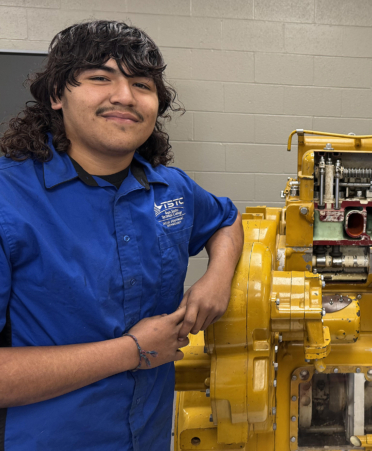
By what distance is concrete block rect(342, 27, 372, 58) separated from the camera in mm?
2875

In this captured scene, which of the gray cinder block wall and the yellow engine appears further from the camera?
the gray cinder block wall

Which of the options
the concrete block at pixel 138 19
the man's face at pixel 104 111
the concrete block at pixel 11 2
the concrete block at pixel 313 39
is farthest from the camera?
the concrete block at pixel 313 39

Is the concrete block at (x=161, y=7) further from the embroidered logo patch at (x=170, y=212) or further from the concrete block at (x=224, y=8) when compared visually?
the embroidered logo patch at (x=170, y=212)

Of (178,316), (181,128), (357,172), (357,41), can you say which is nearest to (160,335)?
(178,316)

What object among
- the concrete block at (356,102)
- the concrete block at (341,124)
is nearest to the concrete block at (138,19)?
the concrete block at (341,124)

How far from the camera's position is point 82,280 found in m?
0.78

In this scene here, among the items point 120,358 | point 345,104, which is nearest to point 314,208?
point 120,358

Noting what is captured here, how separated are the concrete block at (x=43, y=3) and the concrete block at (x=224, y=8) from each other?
2.99 ft

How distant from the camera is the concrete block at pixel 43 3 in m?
2.66

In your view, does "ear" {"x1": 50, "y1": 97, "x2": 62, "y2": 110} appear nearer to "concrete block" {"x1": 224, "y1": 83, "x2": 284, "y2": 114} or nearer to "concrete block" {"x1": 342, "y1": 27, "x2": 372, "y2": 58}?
"concrete block" {"x1": 224, "y1": 83, "x2": 284, "y2": 114}

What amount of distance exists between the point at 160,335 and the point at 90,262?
0.71 feet

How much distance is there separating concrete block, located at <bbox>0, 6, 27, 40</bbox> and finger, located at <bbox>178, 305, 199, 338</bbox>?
8.38ft

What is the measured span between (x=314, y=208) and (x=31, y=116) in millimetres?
955

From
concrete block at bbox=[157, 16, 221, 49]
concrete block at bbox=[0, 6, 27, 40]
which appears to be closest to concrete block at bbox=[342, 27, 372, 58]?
concrete block at bbox=[157, 16, 221, 49]
